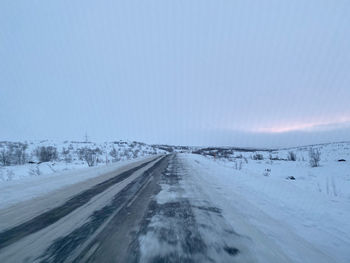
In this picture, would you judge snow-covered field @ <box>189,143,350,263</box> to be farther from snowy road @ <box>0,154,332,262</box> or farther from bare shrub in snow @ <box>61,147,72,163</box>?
bare shrub in snow @ <box>61,147,72,163</box>

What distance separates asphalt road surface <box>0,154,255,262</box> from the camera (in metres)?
1.89

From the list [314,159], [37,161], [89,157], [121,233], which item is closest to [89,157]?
[89,157]

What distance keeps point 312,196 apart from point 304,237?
2811 mm

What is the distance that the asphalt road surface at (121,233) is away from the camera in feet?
6.21

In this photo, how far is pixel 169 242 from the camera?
2162 mm

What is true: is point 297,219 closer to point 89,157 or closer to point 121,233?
point 121,233

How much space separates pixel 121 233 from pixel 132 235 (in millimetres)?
202

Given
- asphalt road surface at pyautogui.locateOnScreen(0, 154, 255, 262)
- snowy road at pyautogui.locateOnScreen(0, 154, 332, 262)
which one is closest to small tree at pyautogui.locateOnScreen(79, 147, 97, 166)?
asphalt road surface at pyautogui.locateOnScreen(0, 154, 255, 262)

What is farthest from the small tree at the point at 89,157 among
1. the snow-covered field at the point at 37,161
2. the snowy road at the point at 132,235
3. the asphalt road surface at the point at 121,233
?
the snowy road at the point at 132,235

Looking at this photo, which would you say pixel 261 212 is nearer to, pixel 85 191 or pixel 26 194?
pixel 85 191

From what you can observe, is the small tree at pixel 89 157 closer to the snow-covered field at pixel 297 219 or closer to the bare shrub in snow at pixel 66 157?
the bare shrub in snow at pixel 66 157

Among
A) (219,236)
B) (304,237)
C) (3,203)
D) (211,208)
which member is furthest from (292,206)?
(3,203)

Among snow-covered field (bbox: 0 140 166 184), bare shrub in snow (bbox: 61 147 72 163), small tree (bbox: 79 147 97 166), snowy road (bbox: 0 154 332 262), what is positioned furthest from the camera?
bare shrub in snow (bbox: 61 147 72 163)

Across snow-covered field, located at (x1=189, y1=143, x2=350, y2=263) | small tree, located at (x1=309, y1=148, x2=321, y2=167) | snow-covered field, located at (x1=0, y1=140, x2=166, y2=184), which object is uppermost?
small tree, located at (x1=309, y1=148, x2=321, y2=167)
